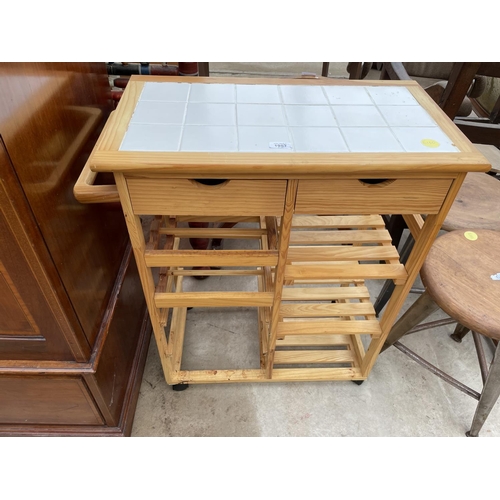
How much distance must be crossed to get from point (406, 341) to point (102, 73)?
1.63 metres

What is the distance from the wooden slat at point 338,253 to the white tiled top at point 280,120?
348 millimetres

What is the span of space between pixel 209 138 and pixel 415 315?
965 millimetres

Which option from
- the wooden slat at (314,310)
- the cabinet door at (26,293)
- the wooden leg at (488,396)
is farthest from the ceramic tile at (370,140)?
the wooden leg at (488,396)

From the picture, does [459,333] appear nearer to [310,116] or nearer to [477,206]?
[477,206]

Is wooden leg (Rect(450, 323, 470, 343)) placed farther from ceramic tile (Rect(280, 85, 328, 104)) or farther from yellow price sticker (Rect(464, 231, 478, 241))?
ceramic tile (Rect(280, 85, 328, 104))

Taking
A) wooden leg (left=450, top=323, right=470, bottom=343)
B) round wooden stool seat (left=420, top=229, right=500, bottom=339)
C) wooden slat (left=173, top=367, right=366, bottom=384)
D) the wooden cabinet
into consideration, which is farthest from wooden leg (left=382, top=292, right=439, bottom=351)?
the wooden cabinet

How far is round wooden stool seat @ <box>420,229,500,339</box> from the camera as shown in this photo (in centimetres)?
105

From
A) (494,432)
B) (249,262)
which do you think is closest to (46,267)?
(249,262)

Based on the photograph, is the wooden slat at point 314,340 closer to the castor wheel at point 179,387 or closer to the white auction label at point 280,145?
the castor wheel at point 179,387

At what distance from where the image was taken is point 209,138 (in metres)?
0.82

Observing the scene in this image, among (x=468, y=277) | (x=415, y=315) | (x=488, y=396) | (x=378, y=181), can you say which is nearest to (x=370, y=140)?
(x=378, y=181)

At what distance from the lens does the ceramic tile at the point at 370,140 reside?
809 mm

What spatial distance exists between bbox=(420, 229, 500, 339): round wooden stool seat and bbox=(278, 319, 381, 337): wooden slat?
0.23m

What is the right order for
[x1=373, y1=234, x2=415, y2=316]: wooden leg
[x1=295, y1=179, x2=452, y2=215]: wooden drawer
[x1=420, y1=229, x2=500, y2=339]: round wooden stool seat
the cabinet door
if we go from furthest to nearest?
[x1=373, y1=234, x2=415, y2=316]: wooden leg → [x1=420, y1=229, x2=500, y2=339]: round wooden stool seat → [x1=295, y1=179, x2=452, y2=215]: wooden drawer → the cabinet door
